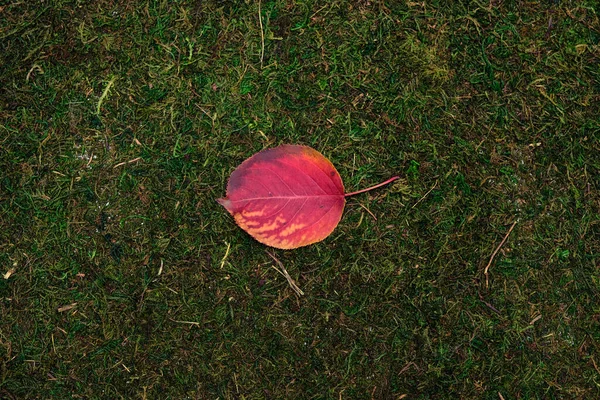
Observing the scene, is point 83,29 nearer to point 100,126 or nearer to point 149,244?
point 100,126

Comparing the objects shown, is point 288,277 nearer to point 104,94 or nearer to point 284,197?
point 284,197

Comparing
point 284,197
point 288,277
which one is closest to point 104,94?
point 284,197

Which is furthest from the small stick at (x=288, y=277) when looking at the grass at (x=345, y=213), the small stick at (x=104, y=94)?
the small stick at (x=104, y=94)

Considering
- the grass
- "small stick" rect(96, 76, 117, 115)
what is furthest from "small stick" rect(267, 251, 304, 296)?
"small stick" rect(96, 76, 117, 115)

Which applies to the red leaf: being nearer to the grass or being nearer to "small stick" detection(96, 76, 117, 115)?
the grass

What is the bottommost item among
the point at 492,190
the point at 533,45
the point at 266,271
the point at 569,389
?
the point at 569,389

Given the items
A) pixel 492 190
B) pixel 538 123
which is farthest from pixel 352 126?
pixel 538 123
